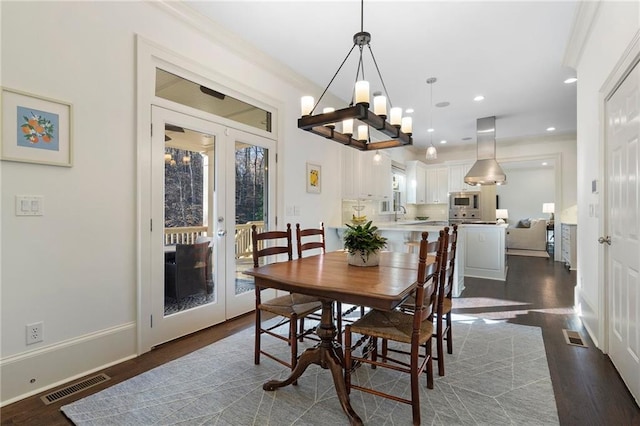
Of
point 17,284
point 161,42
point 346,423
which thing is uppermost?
point 161,42

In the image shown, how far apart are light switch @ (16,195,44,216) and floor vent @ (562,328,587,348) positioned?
13.3 ft

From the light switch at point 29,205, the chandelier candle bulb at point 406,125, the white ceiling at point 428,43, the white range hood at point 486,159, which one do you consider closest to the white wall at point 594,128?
the white ceiling at point 428,43

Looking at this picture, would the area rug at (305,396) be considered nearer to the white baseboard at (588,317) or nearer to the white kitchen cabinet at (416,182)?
the white baseboard at (588,317)

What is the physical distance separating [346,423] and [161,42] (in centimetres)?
303

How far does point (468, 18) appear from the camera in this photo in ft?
9.40

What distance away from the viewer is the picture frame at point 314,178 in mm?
4297

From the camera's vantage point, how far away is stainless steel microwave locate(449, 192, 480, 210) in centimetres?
756

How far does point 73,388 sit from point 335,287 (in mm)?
1811

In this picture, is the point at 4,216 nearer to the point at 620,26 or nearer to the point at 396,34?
the point at 396,34

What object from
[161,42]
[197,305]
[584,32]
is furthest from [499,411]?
[161,42]

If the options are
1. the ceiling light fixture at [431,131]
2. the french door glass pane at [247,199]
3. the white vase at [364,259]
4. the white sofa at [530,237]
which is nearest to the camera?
the white vase at [364,259]

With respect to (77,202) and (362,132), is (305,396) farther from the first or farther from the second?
(362,132)

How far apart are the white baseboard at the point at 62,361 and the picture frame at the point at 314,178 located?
2.57 m

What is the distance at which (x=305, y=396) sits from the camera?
1926 millimetres
